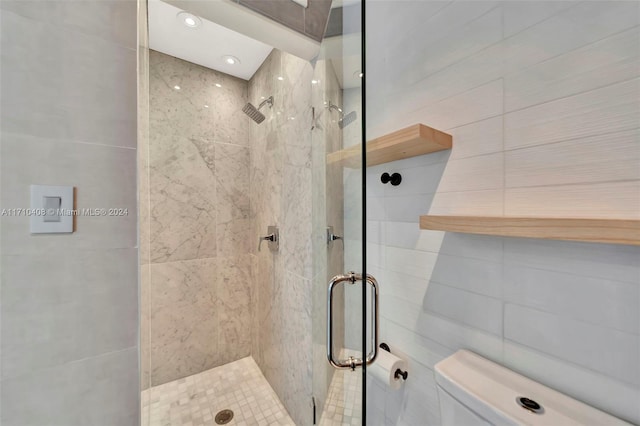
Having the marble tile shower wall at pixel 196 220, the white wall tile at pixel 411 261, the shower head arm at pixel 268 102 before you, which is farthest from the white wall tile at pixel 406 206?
the marble tile shower wall at pixel 196 220

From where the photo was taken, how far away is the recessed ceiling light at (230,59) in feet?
5.57

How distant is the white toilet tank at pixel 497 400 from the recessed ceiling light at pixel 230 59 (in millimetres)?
2136

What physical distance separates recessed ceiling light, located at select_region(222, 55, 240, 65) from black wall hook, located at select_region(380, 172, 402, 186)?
1.53 meters

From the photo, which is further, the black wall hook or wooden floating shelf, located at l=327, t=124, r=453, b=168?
the black wall hook

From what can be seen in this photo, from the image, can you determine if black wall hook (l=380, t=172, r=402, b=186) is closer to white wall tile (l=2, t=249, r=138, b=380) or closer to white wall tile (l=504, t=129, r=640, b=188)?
white wall tile (l=504, t=129, r=640, b=188)

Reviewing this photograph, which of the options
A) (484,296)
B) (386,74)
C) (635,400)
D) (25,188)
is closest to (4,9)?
(25,188)

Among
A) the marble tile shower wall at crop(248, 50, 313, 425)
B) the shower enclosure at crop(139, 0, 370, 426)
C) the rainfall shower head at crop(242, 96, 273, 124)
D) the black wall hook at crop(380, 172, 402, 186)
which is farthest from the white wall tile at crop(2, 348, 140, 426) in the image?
the rainfall shower head at crop(242, 96, 273, 124)

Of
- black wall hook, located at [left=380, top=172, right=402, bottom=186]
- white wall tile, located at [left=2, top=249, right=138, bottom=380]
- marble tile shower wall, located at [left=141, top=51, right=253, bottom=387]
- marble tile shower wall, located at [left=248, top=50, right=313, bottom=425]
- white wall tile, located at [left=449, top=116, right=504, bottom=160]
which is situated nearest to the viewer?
white wall tile, located at [left=2, top=249, right=138, bottom=380]

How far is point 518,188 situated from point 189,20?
1.81 meters

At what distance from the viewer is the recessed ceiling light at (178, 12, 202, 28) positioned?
130 centimetres

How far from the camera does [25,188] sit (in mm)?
567

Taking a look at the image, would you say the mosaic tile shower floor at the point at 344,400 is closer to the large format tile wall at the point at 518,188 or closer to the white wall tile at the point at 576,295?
the large format tile wall at the point at 518,188

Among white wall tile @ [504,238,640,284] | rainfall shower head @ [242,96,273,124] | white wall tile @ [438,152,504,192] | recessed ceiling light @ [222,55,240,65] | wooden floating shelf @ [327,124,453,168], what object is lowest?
white wall tile @ [504,238,640,284]

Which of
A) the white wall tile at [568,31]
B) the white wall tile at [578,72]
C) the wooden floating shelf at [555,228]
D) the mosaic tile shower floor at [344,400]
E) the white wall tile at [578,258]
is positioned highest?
the white wall tile at [568,31]
